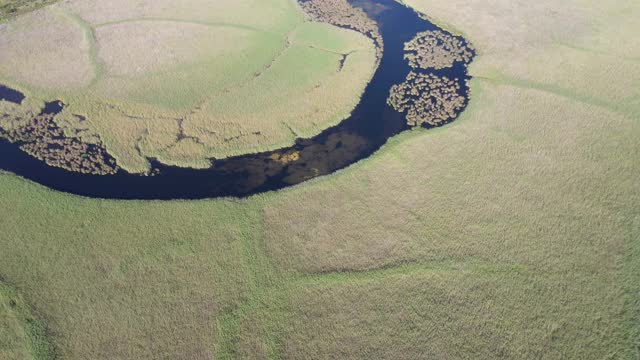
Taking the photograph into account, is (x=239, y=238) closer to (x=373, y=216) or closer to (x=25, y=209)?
(x=373, y=216)

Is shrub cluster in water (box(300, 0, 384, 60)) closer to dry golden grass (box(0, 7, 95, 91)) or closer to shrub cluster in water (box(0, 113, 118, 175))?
dry golden grass (box(0, 7, 95, 91))

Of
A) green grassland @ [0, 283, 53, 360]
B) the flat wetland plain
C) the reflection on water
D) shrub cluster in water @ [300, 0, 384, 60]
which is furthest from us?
shrub cluster in water @ [300, 0, 384, 60]

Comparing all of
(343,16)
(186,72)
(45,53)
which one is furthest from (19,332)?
(343,16)

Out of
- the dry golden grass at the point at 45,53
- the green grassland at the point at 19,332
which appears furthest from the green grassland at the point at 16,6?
the green grassland at the point at 19,332

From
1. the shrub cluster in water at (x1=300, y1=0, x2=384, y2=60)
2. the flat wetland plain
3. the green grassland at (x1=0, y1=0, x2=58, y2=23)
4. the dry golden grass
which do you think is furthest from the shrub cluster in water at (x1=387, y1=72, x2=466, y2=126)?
the green grassland at (x1=0, y1=0, x2=58, y2=23)

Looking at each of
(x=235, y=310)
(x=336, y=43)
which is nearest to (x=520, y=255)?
(x=235, y=310)
